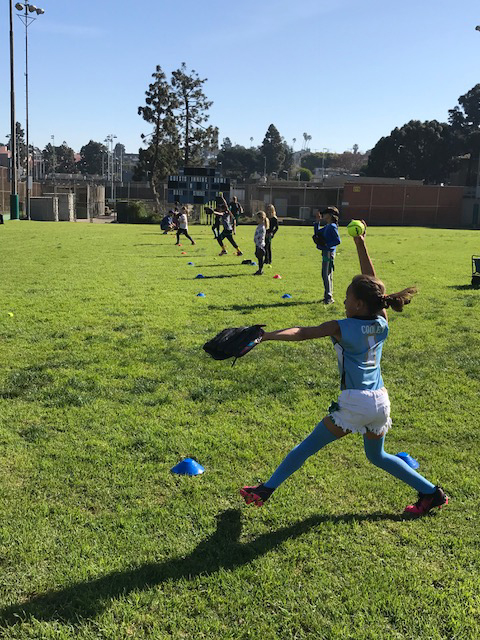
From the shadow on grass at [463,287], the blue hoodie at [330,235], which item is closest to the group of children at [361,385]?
the blue hoodie at [330,235]

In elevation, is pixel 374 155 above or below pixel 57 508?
above

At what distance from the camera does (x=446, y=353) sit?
7.63 meters

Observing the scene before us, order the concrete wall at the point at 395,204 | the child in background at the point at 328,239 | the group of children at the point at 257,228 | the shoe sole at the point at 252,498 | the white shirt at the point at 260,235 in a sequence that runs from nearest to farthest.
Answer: the shoe sole at the point at 252,498, the child in background at the point at 328,239, the white shirt at the point at 260,235, the group of children at the point at 257,228, the concrete wall at the point at 395,204

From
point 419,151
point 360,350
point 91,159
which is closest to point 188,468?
point 360,350

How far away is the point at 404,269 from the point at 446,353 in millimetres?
9501

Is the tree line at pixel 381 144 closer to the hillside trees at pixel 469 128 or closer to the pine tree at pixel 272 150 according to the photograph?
the hillside trees at pixel 469 128

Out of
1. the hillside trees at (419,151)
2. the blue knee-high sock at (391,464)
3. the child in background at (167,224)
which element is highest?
the hillside trees at (419,151)

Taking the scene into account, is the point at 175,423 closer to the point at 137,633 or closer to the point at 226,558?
the point at 226,558

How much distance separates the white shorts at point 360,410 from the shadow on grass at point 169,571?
2.22ft

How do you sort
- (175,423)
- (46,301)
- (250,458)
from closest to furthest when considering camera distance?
1. (250,458)
2. (175,423)
3. (46,301)

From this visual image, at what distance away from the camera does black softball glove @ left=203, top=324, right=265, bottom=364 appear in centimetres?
327

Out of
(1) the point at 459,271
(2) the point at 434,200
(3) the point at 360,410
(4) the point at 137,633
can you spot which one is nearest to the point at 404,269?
(1) the point at 459,271

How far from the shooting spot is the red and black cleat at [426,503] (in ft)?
12.4

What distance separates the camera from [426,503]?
377 cm
